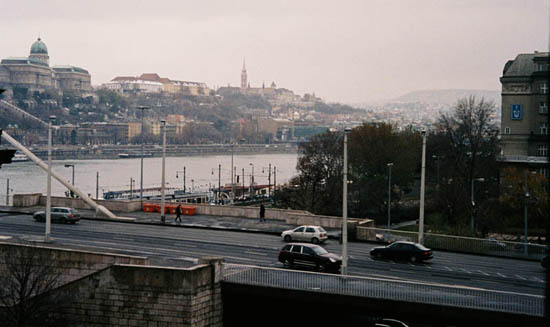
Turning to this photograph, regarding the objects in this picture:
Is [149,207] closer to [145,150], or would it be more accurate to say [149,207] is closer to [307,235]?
[307,235]

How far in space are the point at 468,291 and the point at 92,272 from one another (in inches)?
305

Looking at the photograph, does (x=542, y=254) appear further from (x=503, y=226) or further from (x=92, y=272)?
(x=92, y=272)

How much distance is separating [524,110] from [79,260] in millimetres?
27734

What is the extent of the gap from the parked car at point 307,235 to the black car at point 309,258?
392 cm

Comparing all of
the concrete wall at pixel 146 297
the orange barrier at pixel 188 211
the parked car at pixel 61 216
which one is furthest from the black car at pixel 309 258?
the orange barrier at pixel 188 211

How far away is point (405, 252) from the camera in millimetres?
17219

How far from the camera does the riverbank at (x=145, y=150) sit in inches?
5097

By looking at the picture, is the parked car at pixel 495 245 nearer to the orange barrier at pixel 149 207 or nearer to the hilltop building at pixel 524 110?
the orange barrier at pixel 149 207

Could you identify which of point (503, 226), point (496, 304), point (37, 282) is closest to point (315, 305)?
point (496, 304)

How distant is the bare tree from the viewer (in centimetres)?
1405

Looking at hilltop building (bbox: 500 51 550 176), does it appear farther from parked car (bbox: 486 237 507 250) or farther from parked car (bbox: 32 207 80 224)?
parked car (bbox: 32 207 80 224)

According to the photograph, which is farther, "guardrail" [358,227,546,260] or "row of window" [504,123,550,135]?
"row of window" [504,123,550,135]

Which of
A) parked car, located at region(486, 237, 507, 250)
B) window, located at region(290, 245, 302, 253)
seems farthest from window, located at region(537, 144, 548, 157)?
window, located at region(290, 245, 302, 253)

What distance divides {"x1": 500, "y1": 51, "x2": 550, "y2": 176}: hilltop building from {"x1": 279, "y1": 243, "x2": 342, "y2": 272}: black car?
22.1 m
